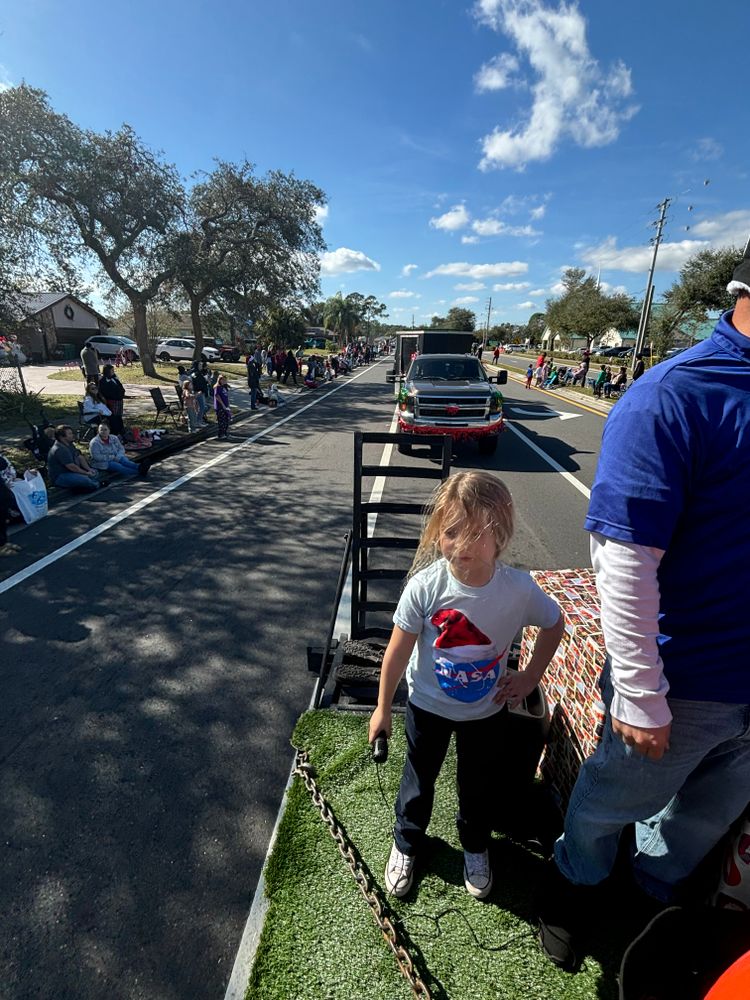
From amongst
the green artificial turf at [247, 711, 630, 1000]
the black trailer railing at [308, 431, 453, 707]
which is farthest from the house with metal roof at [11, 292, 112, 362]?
the green artificial turf at [247, 711, 630, 1000]

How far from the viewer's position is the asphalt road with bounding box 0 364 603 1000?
189 cm

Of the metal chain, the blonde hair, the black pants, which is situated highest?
the blonde hair

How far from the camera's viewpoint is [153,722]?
2.95m

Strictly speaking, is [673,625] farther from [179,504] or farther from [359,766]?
[179,504]

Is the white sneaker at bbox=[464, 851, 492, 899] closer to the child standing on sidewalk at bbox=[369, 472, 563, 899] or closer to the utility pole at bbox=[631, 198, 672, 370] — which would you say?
the child standing on sidewalk at bbox=[369, 472, 563, 899]

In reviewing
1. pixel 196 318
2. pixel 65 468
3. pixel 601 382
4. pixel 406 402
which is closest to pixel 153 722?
pixel 65 468

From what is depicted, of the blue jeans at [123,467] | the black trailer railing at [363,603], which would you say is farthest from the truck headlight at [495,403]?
the blue jeans at [123,467]

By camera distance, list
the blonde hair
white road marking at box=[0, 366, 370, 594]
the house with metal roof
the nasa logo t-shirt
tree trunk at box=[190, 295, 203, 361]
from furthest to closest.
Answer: the house with metal roof < tree trunk at box=[190, 295, 203, 361] < white road marking at box=[0, 366, 370, 594] < the nasa logo t-shirt < the blonde hair

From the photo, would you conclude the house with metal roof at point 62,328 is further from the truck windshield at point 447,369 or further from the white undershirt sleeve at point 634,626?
the white undershirt sleeve at point 634,626

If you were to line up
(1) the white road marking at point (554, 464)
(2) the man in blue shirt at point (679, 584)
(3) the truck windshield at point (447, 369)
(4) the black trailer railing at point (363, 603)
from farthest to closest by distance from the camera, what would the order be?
(3) the truck windshield at point (447, 369) < (1) the white road marking at point (554, 464) < (4) the black trailer railing at point (363, 603) < (2) the man in blue shirt at point (679, 584)

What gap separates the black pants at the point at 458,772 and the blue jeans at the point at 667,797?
1.14 feet

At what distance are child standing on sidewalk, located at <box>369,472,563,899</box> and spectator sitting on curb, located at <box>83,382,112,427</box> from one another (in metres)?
10.0

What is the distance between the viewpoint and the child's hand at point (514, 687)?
189 centimetres

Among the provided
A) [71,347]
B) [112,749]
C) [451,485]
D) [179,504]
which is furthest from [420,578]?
[71,347]
